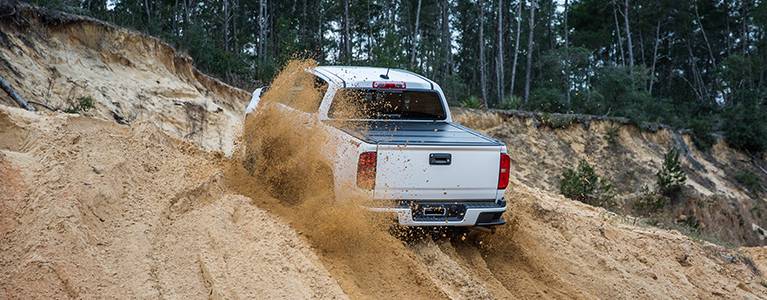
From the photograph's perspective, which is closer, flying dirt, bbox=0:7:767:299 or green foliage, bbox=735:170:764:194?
flying dirt, bbox=0:7:767:299

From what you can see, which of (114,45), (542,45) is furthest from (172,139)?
(542,45)

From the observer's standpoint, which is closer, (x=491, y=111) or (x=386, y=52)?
(x=491, y=111)

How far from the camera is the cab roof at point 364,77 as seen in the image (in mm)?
7879

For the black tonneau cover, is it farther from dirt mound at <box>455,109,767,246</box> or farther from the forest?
the forest

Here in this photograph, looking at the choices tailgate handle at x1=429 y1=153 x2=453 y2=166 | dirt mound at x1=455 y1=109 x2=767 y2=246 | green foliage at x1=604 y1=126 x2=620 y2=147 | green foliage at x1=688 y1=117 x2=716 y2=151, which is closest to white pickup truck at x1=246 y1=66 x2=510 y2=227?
tailgate handle at x1=429 y1=153 x2=453 y2=166

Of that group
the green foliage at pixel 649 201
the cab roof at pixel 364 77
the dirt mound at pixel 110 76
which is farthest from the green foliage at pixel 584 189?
the cab roof at pixel 364 77

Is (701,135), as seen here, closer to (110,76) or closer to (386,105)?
(110,76)

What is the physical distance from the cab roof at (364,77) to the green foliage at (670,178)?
1495 centimetres

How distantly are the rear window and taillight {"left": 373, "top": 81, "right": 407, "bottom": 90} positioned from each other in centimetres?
6

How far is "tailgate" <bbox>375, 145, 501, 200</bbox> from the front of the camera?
20.9ft

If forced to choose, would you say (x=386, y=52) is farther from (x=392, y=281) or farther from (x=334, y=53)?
(x=392, y=281)

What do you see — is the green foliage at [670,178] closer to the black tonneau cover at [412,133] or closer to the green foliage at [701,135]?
the green foliage at [701,135]

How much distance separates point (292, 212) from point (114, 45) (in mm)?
8668

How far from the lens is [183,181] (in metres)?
7.09
